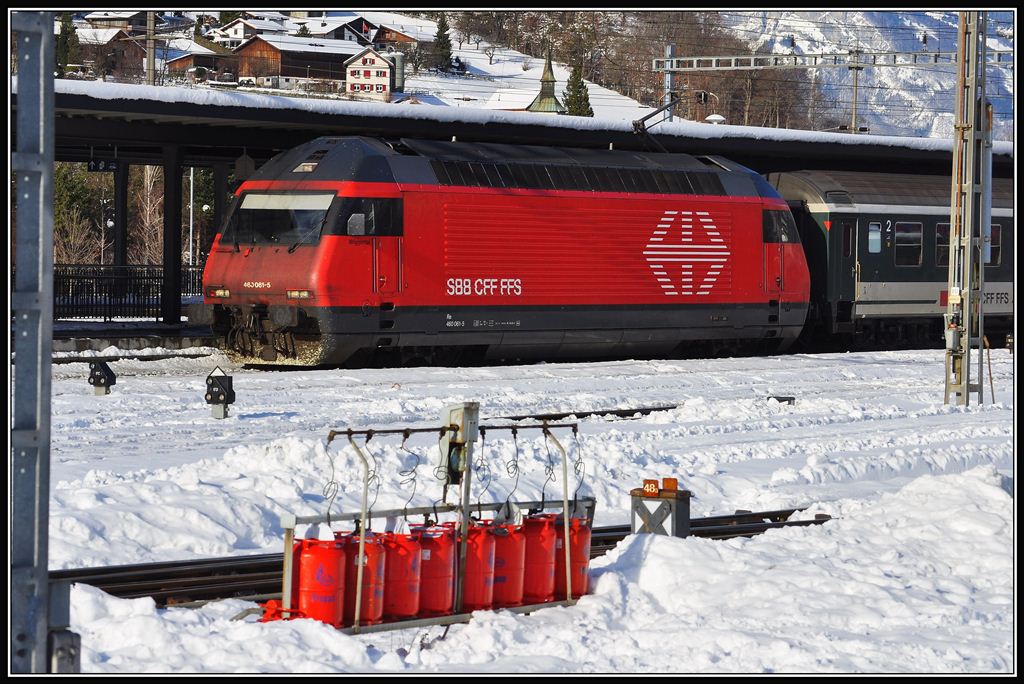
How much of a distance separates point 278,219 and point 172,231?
25.8ft

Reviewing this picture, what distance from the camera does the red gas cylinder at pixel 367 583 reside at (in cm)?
945

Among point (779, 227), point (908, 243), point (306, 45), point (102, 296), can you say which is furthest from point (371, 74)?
point (779, 227)

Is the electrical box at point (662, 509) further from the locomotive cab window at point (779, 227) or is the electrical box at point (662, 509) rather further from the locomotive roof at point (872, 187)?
the locomotive roof at point (872, 187)

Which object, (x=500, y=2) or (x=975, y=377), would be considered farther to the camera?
(x=975, y=377)

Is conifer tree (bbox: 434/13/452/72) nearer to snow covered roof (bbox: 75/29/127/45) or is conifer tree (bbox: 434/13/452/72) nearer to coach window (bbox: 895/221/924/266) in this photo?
snow covered roof (bbox: 75/29/127/45)

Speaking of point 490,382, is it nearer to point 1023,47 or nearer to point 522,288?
point 522,288

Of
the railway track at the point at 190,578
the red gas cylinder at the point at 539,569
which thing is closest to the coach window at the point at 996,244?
the railway track at the point at 190,578

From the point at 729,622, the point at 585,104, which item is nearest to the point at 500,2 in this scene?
the point at 729,622

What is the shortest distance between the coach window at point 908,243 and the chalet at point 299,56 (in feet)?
194

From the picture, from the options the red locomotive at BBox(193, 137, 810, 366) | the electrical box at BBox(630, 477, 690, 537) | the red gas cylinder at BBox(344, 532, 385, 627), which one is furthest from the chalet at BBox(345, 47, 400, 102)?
the red gas cylinder at BBox(344, 532, 385, 627)

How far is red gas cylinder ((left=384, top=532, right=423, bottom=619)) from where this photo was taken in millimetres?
9609

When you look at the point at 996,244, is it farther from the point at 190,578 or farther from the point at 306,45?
the point at 306,45

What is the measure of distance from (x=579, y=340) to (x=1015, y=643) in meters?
16.9

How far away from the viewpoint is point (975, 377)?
27344mm
